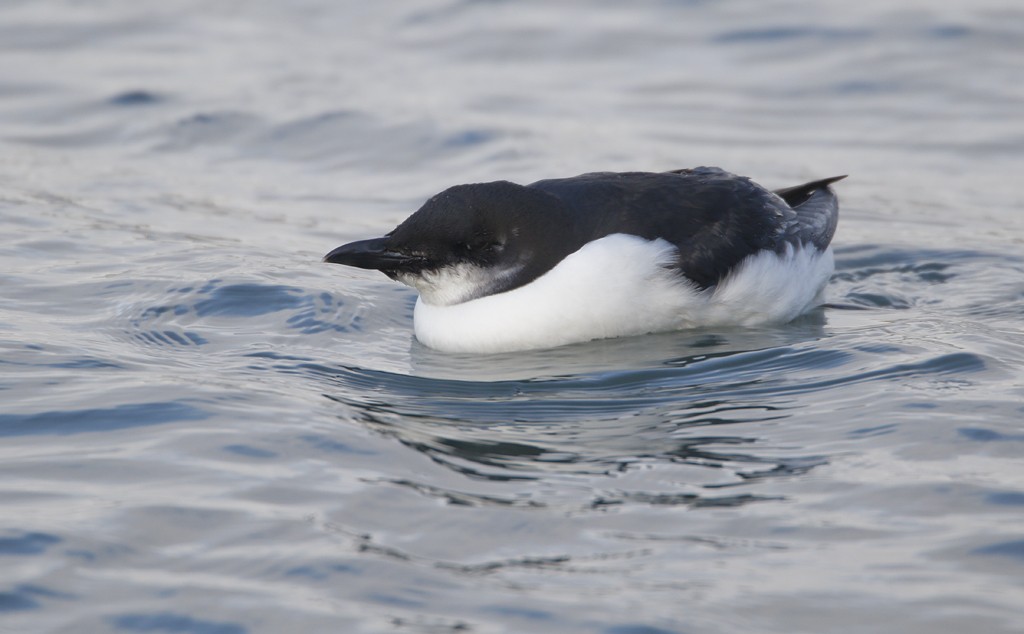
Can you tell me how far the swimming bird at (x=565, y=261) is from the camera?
5.40 m

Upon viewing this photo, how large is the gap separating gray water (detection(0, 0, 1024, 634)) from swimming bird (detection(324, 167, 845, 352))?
136mm

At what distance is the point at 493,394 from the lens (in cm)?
491

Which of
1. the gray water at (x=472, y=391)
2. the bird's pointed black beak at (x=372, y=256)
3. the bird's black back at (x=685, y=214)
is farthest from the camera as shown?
the bird's black back at (x=685, y=214)

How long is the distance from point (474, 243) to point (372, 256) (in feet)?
1.31

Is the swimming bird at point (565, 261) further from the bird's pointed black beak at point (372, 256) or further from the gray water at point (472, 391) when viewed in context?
the gray water at point (472, 391)

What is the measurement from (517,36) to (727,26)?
1.79 meters

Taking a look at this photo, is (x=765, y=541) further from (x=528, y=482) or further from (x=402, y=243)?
(x=402, y=243)

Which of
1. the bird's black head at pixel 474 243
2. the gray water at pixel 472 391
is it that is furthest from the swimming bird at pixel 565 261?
the gray water at pixel 472 391

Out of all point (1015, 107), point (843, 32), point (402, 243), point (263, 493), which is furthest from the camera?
point (843, 32)

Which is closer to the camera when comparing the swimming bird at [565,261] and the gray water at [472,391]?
the gray water at [472,391]

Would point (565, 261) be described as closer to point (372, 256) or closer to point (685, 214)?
point (685, 214)

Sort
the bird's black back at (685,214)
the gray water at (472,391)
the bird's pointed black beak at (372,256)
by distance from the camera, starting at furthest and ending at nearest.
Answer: the bird's black back at (685,214)
the bird's pointed black beak at (372,256)
the gray water at (472,391)

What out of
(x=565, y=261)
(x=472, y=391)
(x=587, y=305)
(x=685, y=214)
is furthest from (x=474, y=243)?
(x=685, y=214)

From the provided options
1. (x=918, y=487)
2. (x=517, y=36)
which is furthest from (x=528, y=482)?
(x=517, y=36)
